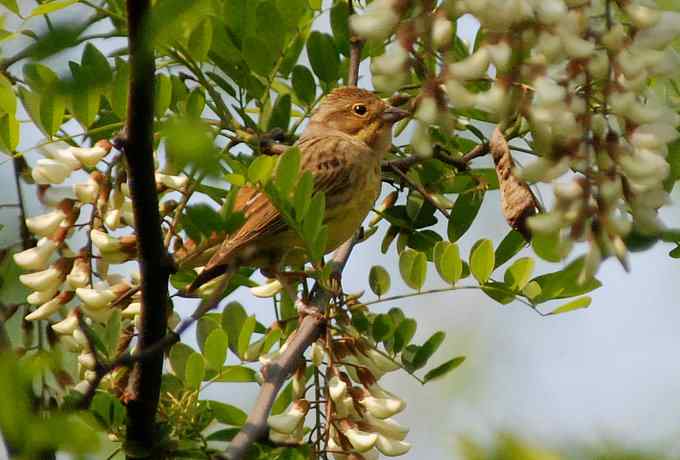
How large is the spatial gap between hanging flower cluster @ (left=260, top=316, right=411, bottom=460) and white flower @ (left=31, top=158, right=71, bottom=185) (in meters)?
0.80

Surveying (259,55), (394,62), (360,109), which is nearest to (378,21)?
(394,62)

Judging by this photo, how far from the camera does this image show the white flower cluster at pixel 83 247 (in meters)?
2.84

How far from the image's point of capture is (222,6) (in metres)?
3.40

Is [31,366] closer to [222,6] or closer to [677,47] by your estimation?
[677,47]

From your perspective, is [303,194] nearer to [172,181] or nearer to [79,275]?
[172,181]

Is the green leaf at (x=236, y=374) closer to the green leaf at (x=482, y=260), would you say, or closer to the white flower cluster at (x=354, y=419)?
the white flower cluster at (x=354, y=419)

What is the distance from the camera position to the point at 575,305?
3004mm

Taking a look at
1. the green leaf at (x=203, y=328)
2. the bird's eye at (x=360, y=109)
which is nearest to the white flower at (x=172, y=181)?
the green leaf at (x=203, y=328)

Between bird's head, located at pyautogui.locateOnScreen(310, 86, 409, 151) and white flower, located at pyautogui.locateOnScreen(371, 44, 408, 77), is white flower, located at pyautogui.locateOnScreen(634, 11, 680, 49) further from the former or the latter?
bird's head, located at pyautogui.locateOnScreen(310, 86, 409, 151)

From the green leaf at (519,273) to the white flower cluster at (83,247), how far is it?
93cm

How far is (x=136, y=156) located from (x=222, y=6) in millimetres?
1492

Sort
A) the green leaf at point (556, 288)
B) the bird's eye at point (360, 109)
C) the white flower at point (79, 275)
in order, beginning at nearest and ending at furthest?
the white flower at point (79, 275) < the green leaf at point (556, 288) < the bird's eye at point (360, 109)

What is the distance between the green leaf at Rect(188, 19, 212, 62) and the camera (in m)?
3.17

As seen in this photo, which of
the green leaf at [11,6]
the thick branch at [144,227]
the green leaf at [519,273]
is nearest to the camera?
the thick branch at [144,227]
